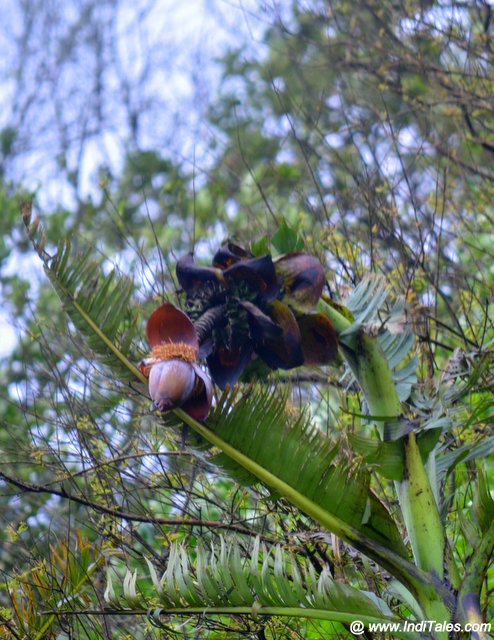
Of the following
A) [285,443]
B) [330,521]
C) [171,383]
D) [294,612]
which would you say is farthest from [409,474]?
[171,383]

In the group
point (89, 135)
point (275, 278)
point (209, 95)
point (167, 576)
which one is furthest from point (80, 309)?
point (89, 135)

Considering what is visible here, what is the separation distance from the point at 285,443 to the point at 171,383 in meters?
0.53

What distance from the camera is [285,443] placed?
2758 mm

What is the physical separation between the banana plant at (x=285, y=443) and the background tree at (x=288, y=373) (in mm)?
49

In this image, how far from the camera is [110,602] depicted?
2.71m

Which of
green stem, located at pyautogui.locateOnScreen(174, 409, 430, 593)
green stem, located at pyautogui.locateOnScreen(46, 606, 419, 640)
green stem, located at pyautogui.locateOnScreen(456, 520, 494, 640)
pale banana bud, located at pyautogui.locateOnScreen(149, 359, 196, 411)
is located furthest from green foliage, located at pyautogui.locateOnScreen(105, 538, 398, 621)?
pale banana bud, located at pyautogui.locateOnScreen(149, 359, 196, 411)

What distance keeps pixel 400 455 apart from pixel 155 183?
29.0 feet

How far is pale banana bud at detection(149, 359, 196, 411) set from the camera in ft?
7.91

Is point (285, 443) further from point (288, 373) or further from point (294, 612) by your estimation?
point (288, 373)

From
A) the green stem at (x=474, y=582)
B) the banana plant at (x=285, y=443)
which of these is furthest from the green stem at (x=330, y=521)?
the green stem at (x=474, y=582)

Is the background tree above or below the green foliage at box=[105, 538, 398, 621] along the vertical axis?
above

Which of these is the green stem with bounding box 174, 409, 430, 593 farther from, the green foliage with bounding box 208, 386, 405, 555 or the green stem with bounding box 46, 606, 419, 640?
the green stem with bounding box 46, 606, 419, 640

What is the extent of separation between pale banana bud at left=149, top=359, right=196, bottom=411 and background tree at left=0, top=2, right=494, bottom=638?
27 cm

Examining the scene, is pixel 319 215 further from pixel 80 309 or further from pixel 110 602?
pixel 110 602
